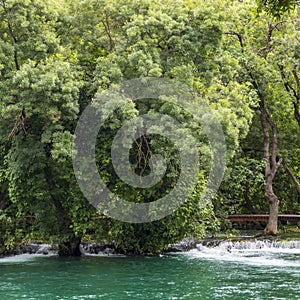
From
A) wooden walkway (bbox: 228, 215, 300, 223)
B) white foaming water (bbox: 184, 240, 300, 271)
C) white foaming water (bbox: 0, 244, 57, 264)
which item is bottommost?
white foaming water (bbox: 184, 240, 300, 271)

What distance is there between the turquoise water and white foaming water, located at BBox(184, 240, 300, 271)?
35 millimetres

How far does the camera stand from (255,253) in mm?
22906

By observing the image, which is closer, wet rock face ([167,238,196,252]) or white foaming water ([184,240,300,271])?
white foaming water ([184,240,300,271])

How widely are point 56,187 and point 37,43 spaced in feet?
17.6

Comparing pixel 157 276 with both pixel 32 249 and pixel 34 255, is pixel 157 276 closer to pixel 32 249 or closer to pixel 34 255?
pixel 34 255

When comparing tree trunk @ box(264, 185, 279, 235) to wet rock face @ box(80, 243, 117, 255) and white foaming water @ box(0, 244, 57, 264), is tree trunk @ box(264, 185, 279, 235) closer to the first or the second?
wet rock face @ box(80, 243, 117, 255)

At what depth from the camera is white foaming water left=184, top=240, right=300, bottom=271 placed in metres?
19.9

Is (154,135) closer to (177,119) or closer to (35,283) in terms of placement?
(177,119)

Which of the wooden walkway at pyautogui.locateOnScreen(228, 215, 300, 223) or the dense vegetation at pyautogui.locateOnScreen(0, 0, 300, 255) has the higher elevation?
the dense vegetation at pyautogui.locateOnScreen(0, 0, 300, 255)

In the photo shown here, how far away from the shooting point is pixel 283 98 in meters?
29.1

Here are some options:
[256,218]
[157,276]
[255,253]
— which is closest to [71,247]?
[157,276]

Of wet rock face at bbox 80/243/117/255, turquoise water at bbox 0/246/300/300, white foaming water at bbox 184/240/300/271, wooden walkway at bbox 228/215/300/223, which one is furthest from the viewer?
wooden walkway at bbox 228/215/300/223

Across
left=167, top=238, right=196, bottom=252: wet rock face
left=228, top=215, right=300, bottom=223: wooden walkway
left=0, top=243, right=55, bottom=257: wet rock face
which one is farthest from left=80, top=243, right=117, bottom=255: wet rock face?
left=228, top=215, right=300, bottom=223: wooden walkway

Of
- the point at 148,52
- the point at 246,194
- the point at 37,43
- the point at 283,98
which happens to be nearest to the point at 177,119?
the point at 148,52
